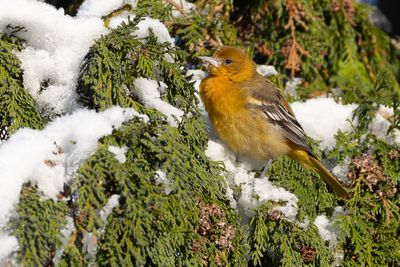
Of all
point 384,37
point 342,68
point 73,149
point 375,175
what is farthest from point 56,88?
point 384,37

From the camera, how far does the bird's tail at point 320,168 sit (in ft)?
11.1

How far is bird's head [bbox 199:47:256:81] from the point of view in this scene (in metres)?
4.05

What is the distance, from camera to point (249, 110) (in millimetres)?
4035

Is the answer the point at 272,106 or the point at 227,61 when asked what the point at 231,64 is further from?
the point at 272,106

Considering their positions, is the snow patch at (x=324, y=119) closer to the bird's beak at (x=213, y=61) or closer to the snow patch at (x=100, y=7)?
the bird's beak at (x=213, y=61)

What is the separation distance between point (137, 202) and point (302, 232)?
1062 millimetres

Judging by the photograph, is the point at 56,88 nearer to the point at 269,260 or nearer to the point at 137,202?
the point at 137,202

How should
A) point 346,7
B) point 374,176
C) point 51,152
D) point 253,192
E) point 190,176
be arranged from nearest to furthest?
point 51,152 → point 190,176 → point 253,192 → point 374,176 → point 346,7

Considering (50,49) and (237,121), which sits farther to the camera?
(237,121)

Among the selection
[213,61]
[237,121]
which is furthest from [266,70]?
[237,121]

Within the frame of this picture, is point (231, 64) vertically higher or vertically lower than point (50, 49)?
lower

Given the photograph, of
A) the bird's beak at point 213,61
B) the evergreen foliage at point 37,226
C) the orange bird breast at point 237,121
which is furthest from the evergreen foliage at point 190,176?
the orange bird breast at point 237,121

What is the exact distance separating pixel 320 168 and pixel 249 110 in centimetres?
69

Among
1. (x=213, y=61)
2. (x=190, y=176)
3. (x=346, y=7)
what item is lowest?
(x=213, y=61)
